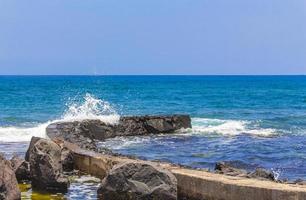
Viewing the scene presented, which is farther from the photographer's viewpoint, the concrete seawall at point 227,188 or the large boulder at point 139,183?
the large boulder at point 139,183

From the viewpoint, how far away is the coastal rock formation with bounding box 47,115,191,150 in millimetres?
23000

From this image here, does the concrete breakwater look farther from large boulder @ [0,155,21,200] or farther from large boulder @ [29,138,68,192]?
large boulder @ [0,155,21,200]

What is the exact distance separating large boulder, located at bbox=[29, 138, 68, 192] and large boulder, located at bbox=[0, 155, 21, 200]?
4.58ft

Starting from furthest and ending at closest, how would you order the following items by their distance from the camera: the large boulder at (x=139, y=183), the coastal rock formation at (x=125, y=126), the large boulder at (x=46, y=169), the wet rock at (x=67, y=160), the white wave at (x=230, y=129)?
the white wave at (x=230, y=129) < the coastal rock formation at (x=125, y=126) < the wet rock at (x=67, y=160) < the large boulder at (x=46, y=169) < the large boulder at (x=139, y=183)

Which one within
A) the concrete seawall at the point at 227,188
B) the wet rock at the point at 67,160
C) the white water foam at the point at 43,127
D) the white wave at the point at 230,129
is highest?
the concrete seawall at the point at 227,188

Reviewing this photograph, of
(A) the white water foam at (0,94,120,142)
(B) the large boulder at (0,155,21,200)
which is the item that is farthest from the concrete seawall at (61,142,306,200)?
(A) the white water foam at (0,94,120,142)

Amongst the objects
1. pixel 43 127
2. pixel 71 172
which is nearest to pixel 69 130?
pixel 43 127

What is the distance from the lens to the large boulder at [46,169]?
1143cm

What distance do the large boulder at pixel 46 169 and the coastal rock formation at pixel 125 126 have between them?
31.4 ft

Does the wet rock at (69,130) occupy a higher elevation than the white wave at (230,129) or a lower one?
higher

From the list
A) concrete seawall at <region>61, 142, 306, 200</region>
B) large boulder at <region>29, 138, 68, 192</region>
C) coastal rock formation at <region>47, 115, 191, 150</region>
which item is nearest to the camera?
concrete seawall at <region>61, 142, 306, 200</region>

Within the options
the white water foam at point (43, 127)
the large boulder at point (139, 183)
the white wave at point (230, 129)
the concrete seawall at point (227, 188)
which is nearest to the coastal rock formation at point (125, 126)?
the white water foam at point (43, 127)

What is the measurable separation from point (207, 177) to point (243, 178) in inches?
22.9

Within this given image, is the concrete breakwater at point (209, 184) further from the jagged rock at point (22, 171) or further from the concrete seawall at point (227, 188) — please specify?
the jagged rock at point (22, 171)
